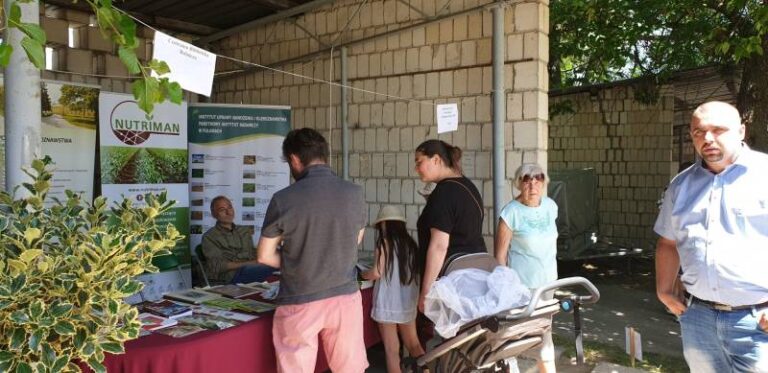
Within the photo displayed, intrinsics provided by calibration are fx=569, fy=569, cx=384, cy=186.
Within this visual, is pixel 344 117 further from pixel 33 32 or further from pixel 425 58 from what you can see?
pixel 33 32

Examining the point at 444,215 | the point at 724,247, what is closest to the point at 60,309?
the point at 444,215

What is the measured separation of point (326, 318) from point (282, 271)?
0.96 ft

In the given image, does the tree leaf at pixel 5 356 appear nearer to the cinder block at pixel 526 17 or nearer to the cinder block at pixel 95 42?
A: the cinder block at pixel 526 17

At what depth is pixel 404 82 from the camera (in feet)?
18.4

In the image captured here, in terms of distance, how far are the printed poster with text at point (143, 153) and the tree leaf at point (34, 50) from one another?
3571 mm

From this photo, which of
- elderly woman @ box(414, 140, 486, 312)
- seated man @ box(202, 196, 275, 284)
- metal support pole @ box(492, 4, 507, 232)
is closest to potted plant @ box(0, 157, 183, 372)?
elderly woman @ box(414, 140, 486, 312)

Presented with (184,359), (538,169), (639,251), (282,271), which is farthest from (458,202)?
(639,251)

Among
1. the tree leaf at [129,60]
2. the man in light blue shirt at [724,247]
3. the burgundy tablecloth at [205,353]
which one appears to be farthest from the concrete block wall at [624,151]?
the tree leaf at [129,60]

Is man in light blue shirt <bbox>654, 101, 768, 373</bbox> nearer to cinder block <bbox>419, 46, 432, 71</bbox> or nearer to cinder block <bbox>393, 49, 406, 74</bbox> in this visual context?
cinder block <bbox>419, 46, 432, 71</bbox>

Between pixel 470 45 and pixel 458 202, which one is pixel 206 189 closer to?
pixel 470 45

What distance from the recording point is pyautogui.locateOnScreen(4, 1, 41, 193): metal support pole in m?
2.04

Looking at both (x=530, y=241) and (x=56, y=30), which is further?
(x=56, y=30)

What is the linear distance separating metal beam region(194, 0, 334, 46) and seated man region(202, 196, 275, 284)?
2.32 m

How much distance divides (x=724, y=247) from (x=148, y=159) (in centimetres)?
465
